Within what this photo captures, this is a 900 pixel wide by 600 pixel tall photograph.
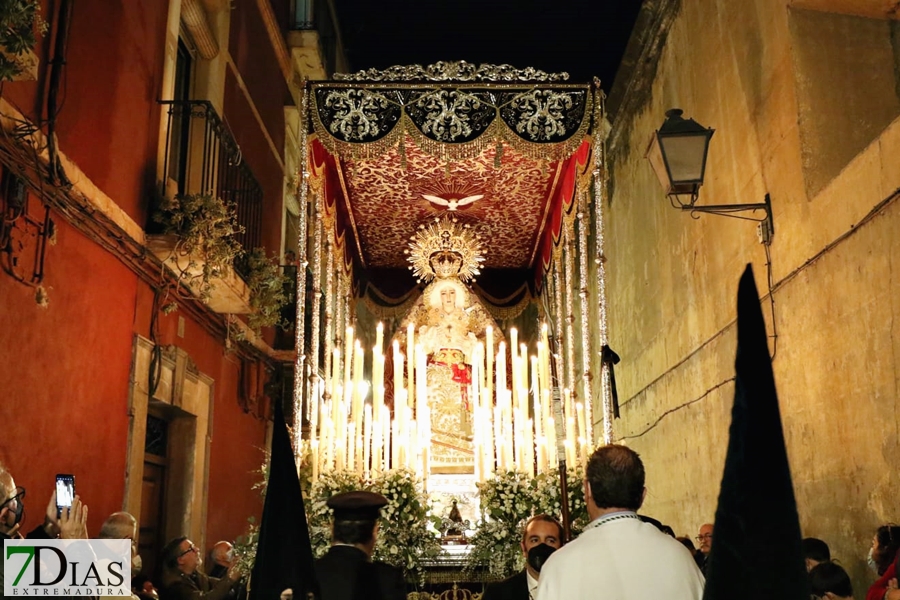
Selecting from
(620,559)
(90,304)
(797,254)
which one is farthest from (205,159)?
(620,559)

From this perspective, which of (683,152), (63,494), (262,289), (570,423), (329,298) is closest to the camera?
(63,494)

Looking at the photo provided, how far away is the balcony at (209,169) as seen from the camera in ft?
22.6

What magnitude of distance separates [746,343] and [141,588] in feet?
16.1

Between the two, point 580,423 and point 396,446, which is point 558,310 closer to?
point 580,423

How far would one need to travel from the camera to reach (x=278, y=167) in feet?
36.0

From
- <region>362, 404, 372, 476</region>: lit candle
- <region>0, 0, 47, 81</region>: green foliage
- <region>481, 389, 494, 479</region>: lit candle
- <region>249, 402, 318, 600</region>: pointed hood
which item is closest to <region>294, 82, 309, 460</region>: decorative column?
<region>362, 404, 372, 476</region>: lit candle

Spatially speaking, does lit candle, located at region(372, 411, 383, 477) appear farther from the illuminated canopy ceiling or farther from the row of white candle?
the illuminated canopy ceiling

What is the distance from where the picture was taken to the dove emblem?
30.4 feet

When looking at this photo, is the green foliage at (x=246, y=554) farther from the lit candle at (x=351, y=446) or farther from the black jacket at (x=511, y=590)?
the black jacket at (x=511, y=590)

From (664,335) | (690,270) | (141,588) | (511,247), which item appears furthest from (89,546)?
(511,247)

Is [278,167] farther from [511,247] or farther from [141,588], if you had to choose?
[141,588]

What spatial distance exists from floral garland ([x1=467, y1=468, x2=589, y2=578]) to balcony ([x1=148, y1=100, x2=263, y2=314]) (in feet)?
8.84

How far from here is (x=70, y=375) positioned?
5.17m

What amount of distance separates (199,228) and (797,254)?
13.0ft
